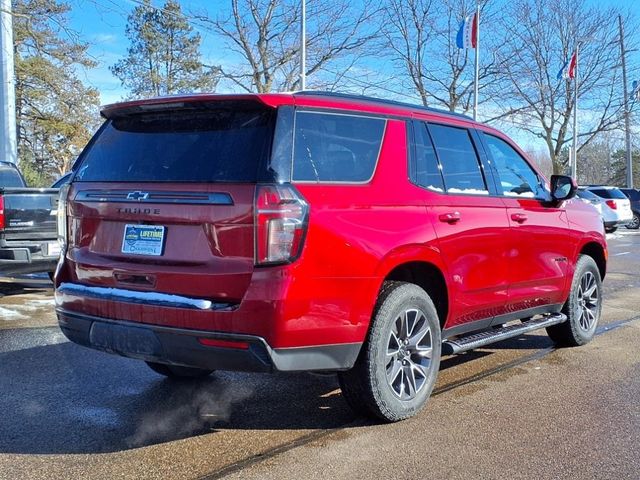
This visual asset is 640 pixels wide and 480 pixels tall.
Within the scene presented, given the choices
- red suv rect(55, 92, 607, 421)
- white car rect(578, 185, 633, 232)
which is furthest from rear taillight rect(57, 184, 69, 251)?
white car rect(578, 185, 633, 232)

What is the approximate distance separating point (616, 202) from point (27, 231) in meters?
20.7

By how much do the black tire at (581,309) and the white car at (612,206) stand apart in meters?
17.3

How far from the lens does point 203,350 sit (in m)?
3.42

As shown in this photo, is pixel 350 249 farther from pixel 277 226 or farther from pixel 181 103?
pixel 181 103

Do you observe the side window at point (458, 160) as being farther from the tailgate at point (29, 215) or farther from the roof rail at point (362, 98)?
the tailgate at point (29, 215)

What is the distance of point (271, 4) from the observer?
26969 mm

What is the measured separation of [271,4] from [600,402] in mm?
25143

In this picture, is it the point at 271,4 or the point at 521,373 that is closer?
the point at 521,373

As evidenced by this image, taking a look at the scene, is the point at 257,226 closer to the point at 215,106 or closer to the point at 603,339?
the point at 215,106

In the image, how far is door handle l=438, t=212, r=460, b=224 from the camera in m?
4.28

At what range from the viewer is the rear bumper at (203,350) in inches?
132

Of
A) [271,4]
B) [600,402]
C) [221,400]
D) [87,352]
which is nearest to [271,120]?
[221,400]

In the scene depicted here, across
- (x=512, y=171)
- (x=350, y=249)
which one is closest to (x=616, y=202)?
(x=512, y=171)

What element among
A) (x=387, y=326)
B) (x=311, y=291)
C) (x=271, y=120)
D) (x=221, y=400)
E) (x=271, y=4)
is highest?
(x=271, y=4)
